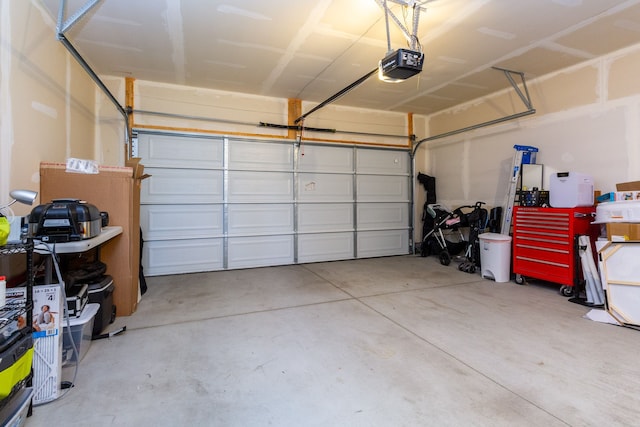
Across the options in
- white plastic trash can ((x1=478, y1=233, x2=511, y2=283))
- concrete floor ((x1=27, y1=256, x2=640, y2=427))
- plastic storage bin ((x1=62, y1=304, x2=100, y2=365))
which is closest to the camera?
concrete floor ((x1=27, y1=256, x2=640, y2=427))

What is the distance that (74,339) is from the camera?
1943mm

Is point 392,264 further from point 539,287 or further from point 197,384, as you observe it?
point 197,384

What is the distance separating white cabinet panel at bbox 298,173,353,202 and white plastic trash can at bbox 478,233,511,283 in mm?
2408

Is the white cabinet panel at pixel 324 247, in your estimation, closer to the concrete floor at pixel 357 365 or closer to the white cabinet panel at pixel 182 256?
the white cabinet panel at pixel 182 256

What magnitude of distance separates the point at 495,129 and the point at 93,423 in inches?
224

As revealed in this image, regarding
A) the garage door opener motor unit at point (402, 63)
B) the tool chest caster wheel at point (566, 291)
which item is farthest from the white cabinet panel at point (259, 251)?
the tool chest caster wheel at point (566, 291)

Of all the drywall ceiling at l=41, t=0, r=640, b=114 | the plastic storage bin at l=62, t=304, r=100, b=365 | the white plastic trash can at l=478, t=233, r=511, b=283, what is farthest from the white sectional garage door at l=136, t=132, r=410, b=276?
the plastic storage bin at l=62, t=304, r=100, b=365

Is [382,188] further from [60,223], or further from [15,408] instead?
[15,408]

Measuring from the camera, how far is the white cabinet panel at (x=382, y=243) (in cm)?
575

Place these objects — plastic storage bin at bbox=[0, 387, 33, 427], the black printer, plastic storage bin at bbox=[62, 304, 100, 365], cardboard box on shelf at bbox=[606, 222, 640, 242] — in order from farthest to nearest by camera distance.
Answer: cardboard box on shelf at bbox=[606, 222, 640, 242] < plastic storage bin at bbox=[62, 304, 100, 365] < the black printer < plastic storage bin at bbox=[0, 387, 33, 427]

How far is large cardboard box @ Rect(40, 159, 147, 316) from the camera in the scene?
254 cm

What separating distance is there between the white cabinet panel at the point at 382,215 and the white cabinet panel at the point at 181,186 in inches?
102

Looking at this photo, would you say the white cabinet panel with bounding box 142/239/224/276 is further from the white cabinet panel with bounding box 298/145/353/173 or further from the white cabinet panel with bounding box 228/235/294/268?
the white cabinet panel with bounding box 298/145/353/173

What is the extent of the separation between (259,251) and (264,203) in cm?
80
